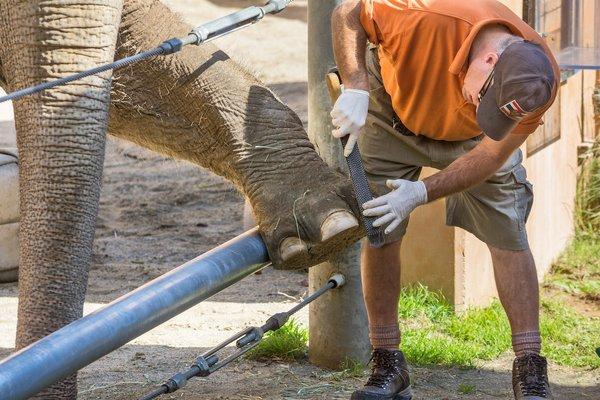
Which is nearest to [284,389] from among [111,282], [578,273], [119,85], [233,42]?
[119,85]

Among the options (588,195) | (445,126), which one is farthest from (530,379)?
(588,195)

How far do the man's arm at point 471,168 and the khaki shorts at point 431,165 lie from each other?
395 mm

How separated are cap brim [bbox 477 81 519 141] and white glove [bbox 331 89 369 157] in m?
0.42

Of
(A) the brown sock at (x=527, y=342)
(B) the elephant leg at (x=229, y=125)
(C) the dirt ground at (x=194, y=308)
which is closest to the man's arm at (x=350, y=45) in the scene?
(B) the elephant leg at (x=229, y=125)

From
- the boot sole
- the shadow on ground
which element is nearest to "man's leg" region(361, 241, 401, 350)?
the boot sole

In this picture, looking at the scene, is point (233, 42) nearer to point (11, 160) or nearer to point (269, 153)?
point (11, 160)

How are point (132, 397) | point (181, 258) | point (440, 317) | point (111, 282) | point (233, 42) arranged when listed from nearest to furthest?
point (132, 397) → point (440, 317) → point (111, 282) → point (181, 258) → point (233, 42)

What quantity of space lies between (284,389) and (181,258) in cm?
253

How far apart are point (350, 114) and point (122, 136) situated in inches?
40.6

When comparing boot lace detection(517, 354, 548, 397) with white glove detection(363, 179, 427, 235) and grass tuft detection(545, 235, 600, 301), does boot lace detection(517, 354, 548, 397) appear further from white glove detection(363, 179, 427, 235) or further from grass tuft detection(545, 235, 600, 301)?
grass tuft detection(545, 235, 600, 301)

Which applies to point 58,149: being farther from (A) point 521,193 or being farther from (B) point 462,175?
(A) point 521,193

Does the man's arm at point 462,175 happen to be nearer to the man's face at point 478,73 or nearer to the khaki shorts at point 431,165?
the man's face at point 478,73

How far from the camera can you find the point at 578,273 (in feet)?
23.2

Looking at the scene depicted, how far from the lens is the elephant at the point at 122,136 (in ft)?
12.1
